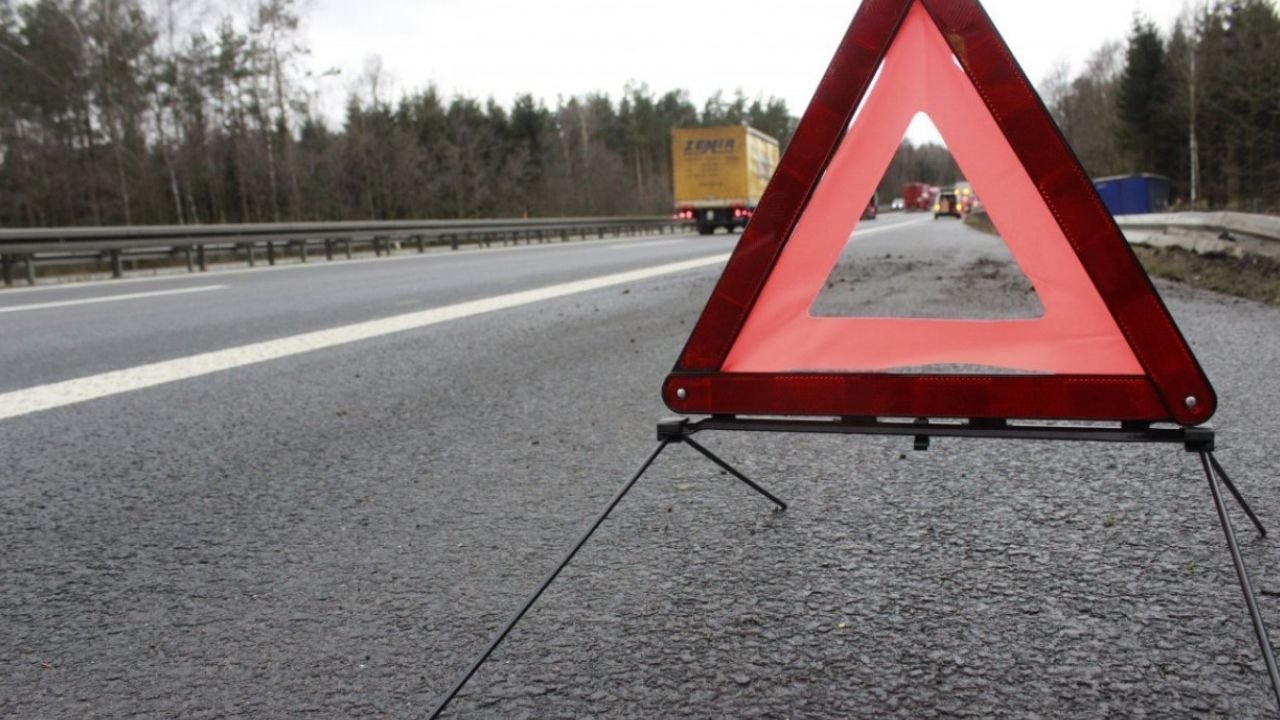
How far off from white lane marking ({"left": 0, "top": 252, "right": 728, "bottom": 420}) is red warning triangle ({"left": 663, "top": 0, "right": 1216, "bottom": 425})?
354 centimetres

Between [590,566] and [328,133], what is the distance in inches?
2209

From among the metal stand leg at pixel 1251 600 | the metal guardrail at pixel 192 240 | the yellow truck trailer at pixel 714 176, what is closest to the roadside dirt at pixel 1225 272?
the metal stand leg at pixel 1251 600

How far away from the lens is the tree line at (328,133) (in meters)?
34.2

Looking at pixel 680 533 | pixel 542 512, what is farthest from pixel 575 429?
pixel 680 533

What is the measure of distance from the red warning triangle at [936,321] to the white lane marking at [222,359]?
11.6ft

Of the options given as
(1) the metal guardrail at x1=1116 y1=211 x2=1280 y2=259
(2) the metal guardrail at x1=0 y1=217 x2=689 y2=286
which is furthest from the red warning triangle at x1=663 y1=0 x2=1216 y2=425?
(2) the metal guardrail at x1=0 y1=217 x2=689 y2=286

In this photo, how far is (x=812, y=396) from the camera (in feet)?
5.50

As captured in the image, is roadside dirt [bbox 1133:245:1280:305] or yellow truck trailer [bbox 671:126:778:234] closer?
roadside dirt [bbox 1133:245:1280:305]

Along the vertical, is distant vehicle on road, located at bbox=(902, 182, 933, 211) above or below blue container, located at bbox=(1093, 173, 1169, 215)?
above

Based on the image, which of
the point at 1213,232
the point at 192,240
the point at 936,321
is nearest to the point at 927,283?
the point at 1213,232

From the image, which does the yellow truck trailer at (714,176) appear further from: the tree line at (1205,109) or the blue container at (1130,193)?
the blue container at (1130,193)

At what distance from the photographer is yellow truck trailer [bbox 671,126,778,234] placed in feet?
112

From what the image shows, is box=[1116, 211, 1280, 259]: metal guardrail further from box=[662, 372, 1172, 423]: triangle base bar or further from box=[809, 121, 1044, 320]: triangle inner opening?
box=[662, 372, 1172, 423]: triangle base bar

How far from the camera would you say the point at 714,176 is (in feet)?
113
